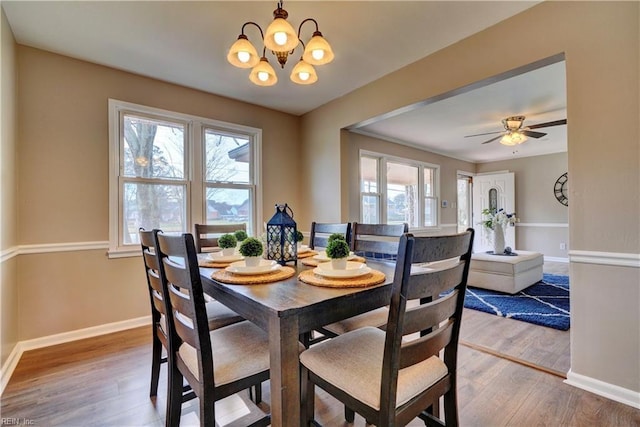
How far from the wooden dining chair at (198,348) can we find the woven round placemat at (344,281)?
14.3 inches

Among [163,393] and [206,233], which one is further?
[206,233]

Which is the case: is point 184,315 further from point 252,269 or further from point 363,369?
point 363,369

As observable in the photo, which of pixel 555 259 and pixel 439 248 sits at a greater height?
pixel 439 248

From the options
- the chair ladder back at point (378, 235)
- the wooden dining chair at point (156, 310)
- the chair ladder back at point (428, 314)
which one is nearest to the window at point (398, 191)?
the chair ladder back at point (378, 235)

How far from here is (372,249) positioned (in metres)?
2.05

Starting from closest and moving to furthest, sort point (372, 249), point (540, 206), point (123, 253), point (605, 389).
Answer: point (605, 389) → point (372, 249) → point (123, 253) → point (540, 206)

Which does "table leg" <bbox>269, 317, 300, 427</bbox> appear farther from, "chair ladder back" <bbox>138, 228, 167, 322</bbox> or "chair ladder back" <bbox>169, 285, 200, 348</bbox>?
"chair ladder back" <bbox>138, 228, 167, 322</bbox>

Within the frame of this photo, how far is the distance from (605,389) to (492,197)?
6108mm

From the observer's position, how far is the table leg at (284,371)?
956mm

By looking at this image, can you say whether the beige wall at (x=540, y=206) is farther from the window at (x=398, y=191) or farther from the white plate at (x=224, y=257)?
the white plate at (x=224, y=257)

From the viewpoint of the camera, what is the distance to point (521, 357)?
218cm

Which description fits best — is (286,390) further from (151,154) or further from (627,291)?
(151,154)

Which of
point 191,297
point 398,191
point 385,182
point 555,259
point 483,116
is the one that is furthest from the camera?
point 555,259

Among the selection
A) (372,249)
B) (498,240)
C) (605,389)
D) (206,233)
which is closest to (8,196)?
(206,233)
